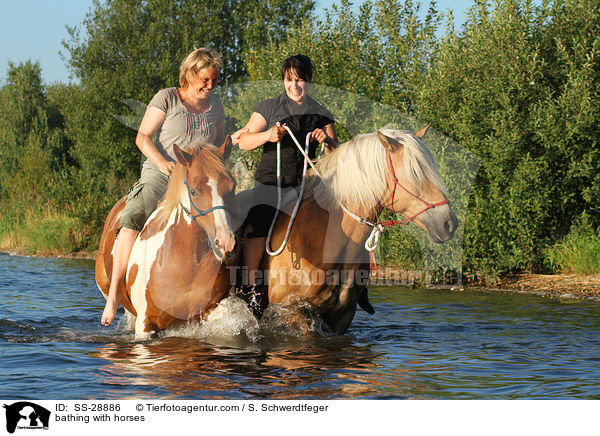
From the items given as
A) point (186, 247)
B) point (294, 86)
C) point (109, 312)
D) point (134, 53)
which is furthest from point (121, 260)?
point (134, 53)

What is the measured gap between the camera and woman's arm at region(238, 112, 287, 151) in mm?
6121

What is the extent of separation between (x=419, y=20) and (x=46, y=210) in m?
14.7

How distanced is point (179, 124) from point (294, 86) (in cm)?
113

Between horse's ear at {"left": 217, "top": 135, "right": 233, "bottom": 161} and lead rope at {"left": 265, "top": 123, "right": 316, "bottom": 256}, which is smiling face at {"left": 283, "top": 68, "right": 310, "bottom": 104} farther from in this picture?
horse's ear at {"left": 217, "top": 135, "right": 233, "bottom": 161}

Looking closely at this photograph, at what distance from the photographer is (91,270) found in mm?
16844

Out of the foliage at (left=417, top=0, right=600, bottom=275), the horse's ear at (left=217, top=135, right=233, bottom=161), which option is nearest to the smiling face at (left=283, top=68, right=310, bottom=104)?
the horse's ear at (left=217, top=135, right=233, bottom=161)

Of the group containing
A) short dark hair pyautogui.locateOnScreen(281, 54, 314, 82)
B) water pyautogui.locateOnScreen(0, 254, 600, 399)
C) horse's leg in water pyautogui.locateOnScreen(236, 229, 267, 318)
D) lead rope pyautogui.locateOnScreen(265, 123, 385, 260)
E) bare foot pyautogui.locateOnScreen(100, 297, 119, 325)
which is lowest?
water pyautogui.locateOnScreen(0, 254, 600, 399)

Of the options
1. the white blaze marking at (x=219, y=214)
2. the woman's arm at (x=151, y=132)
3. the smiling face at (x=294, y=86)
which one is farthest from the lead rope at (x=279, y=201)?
the woman's arm at (x=151, y=132)

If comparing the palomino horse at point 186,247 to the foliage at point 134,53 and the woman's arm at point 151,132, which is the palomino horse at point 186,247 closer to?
the woman's arm at point 151,132

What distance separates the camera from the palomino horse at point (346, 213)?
573cm

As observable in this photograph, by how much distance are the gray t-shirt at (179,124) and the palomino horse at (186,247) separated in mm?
551

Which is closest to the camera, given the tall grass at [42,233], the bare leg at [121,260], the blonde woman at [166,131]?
the blonde woman at [166,131]
